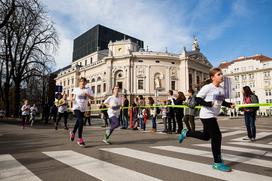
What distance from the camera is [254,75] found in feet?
273

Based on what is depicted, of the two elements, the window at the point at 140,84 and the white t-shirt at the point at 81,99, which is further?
the window at the point at 140,84

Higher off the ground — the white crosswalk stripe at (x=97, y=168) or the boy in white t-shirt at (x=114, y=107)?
the boy in white t-shirt at (x=114, y=107)

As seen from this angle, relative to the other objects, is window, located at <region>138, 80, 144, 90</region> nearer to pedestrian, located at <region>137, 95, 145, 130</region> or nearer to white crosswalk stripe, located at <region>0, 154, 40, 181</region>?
pedestrian, located at <region>137, 95, 145, 130</region>

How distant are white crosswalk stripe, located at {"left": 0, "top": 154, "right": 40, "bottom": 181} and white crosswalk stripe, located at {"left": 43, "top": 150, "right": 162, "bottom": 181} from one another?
74cm

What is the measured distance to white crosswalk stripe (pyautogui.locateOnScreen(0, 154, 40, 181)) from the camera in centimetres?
354

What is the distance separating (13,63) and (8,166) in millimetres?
25972

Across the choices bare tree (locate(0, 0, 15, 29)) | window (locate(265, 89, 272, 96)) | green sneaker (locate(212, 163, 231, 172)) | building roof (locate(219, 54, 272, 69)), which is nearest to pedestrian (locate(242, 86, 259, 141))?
green sneaker (locate(212, 163, 231, 172))

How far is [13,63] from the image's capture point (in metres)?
27.2

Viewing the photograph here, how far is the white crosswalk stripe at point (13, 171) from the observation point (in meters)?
3.54

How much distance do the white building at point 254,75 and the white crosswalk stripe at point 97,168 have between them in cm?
7699

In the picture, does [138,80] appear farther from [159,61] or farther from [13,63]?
[13,63]

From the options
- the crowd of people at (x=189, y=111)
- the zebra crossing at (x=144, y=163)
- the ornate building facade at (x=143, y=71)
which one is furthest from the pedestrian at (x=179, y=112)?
the ornate building facade at (x=143, y=71)

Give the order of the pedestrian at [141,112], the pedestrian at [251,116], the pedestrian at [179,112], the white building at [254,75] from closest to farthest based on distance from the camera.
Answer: the pedestrian at [251,116] → the pedestrian at [179,112] → the pedestrian at [141,112] → the white building at [254,75]

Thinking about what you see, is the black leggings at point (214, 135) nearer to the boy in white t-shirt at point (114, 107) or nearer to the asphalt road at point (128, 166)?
the asphalt road at point (128, 166)
